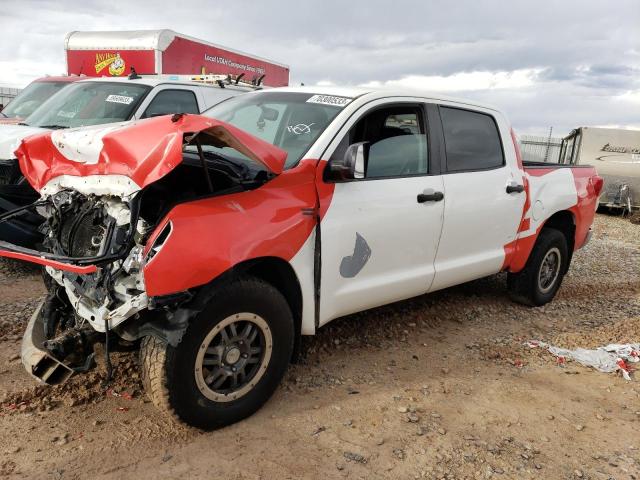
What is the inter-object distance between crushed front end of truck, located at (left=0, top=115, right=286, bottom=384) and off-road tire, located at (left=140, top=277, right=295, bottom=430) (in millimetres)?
100

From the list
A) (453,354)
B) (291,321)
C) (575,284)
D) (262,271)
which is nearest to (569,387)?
(453,354)

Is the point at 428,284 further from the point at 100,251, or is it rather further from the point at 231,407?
the point at 100,251

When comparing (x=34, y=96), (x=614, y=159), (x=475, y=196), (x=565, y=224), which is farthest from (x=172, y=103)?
(x=614, y=159)

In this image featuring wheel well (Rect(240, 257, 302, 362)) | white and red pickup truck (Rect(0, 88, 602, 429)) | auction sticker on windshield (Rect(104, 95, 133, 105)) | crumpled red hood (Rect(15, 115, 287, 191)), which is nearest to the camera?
crumpled red hood (Rect(15, 115, 287, 191))

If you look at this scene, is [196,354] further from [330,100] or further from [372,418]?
[330,100]

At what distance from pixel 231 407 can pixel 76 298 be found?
3.35ft

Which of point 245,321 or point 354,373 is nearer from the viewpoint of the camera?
point 245,321

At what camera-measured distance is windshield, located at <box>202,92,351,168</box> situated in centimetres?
338

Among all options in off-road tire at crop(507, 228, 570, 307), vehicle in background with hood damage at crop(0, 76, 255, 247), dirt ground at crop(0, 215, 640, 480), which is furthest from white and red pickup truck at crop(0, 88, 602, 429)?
vehicle in background with hood damage at crop(0, 76, 255, 247)

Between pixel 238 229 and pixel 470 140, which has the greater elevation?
pixel 470 140

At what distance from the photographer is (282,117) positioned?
3.74m

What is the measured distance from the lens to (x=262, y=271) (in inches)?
124

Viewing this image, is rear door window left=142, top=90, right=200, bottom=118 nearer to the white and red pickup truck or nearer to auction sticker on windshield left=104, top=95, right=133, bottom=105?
auction sticker on windshield left=104, top=95, right=133, bottom=105

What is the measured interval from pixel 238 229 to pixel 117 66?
8733 mm
